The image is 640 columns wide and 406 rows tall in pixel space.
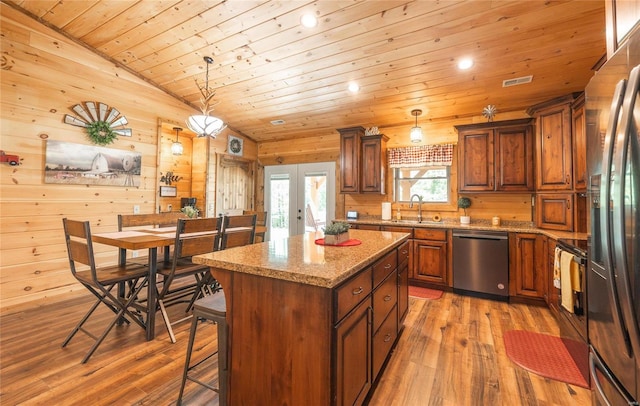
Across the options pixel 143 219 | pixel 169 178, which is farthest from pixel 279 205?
pixel 143 219

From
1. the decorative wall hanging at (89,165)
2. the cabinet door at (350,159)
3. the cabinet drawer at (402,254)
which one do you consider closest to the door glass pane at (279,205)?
the cabinet door at (350,159)

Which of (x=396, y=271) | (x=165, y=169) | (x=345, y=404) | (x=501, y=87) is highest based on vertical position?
(x=501, y=87)

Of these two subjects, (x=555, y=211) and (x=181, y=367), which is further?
(x=555, y=211)

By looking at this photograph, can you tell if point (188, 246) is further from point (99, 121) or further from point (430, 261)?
point (430, 261)

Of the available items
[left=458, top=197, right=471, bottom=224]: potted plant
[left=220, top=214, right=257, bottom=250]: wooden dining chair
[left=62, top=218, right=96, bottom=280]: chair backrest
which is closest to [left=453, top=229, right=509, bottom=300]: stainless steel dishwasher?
[left=458, top=197, right=471, bottom=224]: potted plant

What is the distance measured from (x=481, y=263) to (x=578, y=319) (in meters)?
1.42

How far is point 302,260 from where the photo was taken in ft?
4.78

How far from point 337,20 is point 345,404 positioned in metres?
2.98

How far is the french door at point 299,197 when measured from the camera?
534 centimetres

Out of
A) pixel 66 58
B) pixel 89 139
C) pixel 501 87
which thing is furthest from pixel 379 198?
pixel 66 58

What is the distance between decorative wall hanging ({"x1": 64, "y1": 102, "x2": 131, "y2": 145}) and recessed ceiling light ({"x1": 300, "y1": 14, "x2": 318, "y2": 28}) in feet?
9.68

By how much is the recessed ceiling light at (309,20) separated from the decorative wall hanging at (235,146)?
318cm

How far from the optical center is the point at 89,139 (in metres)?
3.55

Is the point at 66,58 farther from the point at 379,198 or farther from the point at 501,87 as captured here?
the point at 501,87
